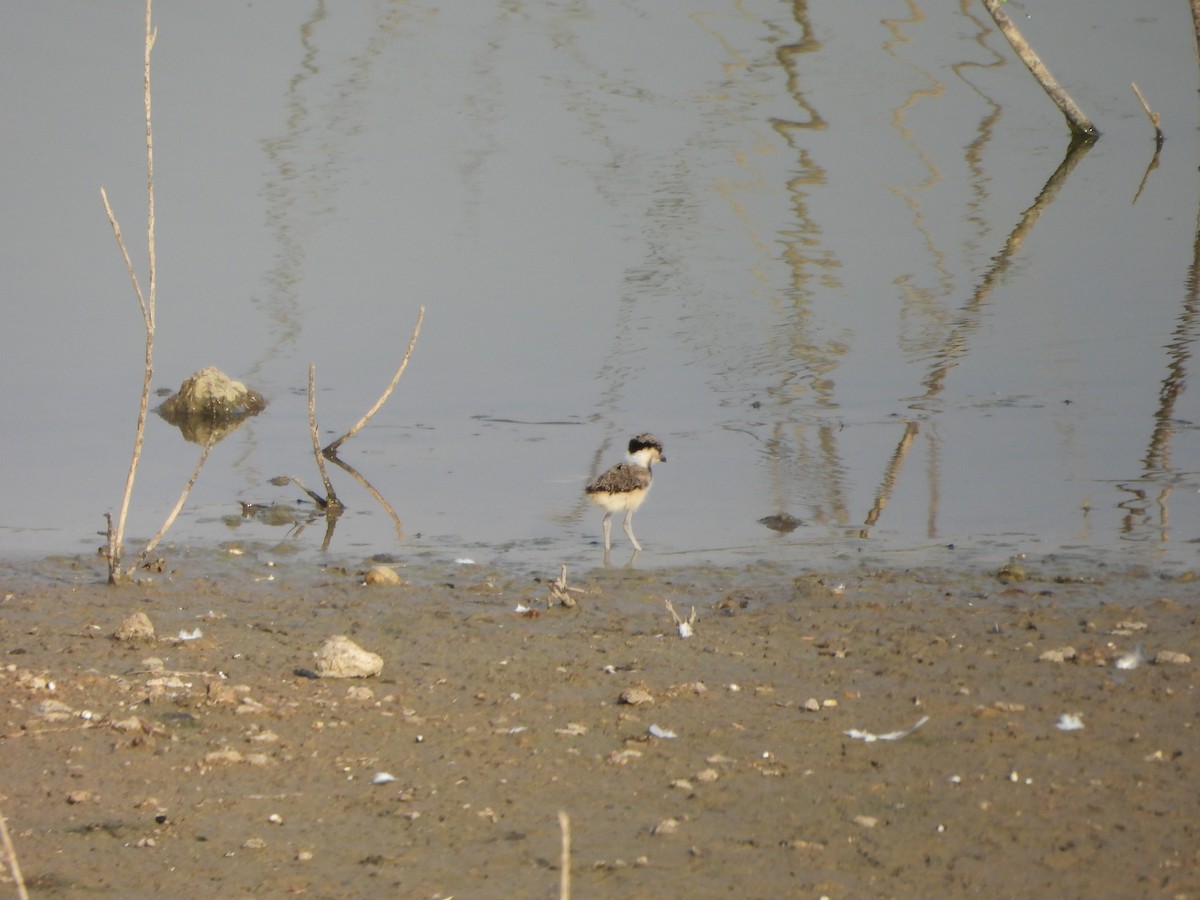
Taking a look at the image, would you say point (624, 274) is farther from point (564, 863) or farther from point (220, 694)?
point (564, 863)

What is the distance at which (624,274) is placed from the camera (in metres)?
15.1

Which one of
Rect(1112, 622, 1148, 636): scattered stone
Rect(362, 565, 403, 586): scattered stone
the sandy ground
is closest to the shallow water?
Rect(362, 565, 403, 586): scattered stone

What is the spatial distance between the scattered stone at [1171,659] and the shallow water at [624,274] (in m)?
1.57

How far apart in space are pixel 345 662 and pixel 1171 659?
3.08 metres

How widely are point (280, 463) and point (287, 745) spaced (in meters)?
5.06

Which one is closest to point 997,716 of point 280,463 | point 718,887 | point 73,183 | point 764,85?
point 718,887

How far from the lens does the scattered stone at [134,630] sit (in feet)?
21.6

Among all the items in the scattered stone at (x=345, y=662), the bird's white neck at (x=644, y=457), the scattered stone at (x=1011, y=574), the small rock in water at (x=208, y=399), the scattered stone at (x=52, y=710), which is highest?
the scattered stone at (x=52, y=710)

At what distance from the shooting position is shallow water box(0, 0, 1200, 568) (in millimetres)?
9305

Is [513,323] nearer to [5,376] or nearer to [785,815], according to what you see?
[5,376]

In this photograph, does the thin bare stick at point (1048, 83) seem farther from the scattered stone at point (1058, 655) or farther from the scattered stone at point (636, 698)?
the scattered stone at point (636, 698)

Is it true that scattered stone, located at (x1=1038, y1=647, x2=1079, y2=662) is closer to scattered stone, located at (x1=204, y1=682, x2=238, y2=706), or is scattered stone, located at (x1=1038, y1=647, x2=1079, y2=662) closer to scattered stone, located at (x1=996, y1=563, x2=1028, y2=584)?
scattered stone, located at (x1=996, y1=563, x2=1028, y2=584)

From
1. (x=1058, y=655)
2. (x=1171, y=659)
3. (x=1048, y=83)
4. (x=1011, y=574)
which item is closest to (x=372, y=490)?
(x=1011, y=574)

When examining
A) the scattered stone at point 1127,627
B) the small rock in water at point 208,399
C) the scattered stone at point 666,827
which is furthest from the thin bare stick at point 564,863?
the small rock in water at point 208,399
